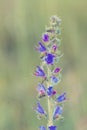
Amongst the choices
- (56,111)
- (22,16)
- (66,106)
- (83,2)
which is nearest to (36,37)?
(22,16)

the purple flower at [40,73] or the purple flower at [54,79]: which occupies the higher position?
the purple flower at [40,73]

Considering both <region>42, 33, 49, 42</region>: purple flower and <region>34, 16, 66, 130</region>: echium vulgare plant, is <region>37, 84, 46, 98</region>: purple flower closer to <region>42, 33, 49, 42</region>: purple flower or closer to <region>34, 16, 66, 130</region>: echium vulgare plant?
<region>34, 16, 66, 130</region>: echium vulgare plant

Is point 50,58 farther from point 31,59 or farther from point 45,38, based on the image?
point 31,59

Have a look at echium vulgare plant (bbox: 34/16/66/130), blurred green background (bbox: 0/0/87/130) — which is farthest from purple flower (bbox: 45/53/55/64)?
blurred green background (bbox: 0/0/87/130)

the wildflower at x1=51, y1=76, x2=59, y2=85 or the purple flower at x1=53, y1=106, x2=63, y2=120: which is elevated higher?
the wildflower at x1=51, y1=76, x2=59, y2=85

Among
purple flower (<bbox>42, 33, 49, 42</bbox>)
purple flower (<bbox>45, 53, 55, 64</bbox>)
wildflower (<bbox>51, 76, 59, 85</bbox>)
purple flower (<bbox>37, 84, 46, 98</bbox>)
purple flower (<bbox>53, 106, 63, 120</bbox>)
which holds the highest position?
purple flower (<bbox>42, 33, 49, 42</bbox>)

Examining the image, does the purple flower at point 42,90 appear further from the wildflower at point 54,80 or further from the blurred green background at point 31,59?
the blurred green background at point 31,59

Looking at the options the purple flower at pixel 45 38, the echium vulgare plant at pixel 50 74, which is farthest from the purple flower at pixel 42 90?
the purple flower at pixel 45 38

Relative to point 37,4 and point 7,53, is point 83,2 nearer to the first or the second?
point 37,4
